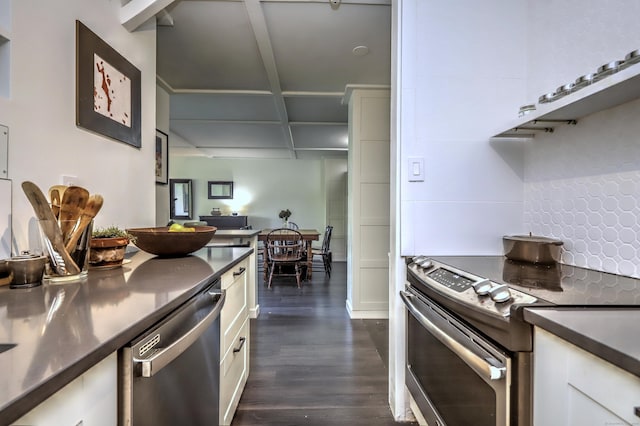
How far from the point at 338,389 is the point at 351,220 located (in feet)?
5.73

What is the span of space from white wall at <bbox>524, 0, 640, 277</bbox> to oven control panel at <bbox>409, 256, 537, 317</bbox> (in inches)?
22.2

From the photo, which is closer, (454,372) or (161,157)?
(454,372)

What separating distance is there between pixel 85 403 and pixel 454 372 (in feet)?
3.21

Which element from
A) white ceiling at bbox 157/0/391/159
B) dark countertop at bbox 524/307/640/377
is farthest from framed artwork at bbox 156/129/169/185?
dark countertop at bbox 524/307/640/377

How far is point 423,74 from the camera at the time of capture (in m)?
1.57

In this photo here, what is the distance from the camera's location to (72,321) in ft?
2.06

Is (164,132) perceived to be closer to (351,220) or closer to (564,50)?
(351,220)

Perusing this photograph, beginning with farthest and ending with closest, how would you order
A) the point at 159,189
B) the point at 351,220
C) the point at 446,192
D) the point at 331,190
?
the point at 331,190 < the point at 351,220 < the point at 159,189 < the point at 446,192

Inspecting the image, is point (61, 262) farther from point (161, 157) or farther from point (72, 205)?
point (161, 157)

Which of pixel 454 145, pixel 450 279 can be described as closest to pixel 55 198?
pixel 450 279

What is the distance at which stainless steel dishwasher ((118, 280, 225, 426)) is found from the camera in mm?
639

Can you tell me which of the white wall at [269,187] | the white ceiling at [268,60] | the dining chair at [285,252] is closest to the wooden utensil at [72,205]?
the white ceiling at [268,60]

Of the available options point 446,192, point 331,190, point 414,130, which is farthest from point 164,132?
point 331,190

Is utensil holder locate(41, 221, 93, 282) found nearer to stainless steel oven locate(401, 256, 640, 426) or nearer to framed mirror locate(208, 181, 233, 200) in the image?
stainless steel oven locate(401, 256, 640, 426)
